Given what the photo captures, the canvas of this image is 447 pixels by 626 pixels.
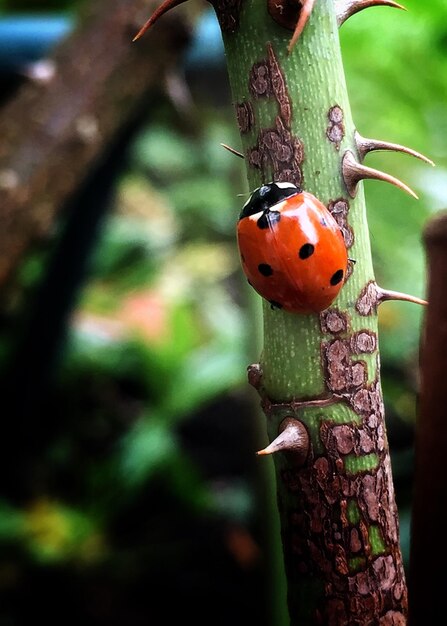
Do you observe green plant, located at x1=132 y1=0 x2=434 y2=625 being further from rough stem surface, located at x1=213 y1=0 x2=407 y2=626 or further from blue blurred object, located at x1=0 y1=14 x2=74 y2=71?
blue blurred object, located at x1=0 y1=14 x2=74 y2=71

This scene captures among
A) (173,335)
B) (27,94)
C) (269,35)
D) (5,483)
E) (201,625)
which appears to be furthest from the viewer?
(173,335)

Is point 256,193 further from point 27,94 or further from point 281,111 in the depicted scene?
point 27,94

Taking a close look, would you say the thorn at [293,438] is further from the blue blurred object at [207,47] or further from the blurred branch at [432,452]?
the blue blurred object at [207,47]

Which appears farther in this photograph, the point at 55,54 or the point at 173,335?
A: the point at 173,335

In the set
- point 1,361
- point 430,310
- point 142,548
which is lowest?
point 142,548

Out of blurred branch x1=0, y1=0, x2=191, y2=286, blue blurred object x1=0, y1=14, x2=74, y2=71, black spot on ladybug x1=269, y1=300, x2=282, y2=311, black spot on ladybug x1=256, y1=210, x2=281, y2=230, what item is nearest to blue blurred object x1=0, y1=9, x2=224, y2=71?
blue blurred object x1=0, y1=14, x2=74, y2=71

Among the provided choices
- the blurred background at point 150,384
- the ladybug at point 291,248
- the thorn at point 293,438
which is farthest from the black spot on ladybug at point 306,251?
the blurred background at point 150,384

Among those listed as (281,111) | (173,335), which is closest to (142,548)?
(173,335)

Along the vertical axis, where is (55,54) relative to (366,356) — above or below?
above
